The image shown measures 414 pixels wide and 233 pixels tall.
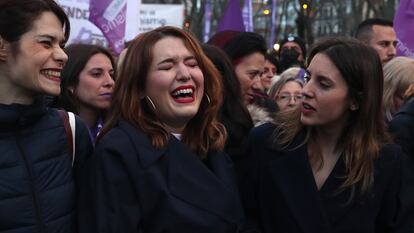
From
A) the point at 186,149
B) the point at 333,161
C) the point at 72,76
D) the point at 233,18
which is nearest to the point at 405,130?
the point at 333,161

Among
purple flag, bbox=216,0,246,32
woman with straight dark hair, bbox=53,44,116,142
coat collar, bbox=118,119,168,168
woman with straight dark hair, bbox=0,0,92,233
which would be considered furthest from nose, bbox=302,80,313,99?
purple flag, bbox=216,0,246,32

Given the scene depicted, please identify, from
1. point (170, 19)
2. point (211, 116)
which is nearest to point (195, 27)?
point (170, 19)

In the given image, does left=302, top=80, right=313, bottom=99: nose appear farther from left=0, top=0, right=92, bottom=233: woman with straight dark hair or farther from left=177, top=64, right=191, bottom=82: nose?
left=0, top=0, right=92, bottom=233: woman with straight dark hair

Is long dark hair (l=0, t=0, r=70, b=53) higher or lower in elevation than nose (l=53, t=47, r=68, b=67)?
higher

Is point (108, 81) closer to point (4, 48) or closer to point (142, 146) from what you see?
point (4, 48)

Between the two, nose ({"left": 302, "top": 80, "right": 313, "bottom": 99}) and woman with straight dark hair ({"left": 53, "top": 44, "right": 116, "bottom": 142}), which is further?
→ woman with straight dark hair ({"left": 53, "top": 44, "right": 116, "bottom": 142})

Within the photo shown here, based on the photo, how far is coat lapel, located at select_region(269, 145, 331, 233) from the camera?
267cm

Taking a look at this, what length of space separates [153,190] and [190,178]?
19cm

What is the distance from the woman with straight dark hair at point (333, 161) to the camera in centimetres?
269

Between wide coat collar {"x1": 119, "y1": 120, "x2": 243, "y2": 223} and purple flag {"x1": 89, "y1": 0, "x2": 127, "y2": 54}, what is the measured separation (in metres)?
4.29

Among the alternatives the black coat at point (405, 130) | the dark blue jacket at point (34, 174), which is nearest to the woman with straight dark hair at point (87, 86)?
the dark blue jacket at point (34, 174)

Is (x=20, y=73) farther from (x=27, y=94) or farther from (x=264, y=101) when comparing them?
(x=264, y=101)

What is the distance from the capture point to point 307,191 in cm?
273

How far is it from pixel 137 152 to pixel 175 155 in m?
0.18
